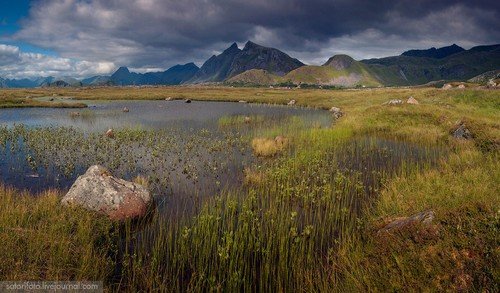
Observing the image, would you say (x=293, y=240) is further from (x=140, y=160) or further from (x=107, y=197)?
(x=140, y=160)

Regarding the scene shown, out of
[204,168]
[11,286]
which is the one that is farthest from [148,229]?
[204,168]

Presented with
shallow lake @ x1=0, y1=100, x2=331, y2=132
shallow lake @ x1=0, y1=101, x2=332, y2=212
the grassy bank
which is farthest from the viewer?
shallow lake @ x1=0, y1=100, x2=331, y2=132

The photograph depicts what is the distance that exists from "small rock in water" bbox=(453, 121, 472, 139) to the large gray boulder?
2496 centimetres

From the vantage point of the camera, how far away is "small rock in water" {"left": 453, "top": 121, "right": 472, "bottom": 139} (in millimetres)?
24250

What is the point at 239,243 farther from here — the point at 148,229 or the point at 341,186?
the point at 341,186

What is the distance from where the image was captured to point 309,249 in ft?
32.1

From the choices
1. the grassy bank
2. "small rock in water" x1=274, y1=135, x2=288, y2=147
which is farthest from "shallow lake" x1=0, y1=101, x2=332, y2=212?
the grassy bank

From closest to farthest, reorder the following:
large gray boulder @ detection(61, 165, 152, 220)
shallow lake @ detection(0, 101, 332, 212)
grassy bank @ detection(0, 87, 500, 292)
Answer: grassy bank @ detection(0, 87, 500, 292) → large gray boulder @ detection(61, 165, 152, 220) → shallow lake @ detection(0, 101, 332, 212)

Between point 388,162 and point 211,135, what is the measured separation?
58.1 ft

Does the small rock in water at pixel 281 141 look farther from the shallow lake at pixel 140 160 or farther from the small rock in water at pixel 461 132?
the small rock in water at pixel 461 132

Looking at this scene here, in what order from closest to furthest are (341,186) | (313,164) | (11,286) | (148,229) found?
(11,286) → (148,229) → (341,186) → (313,164)

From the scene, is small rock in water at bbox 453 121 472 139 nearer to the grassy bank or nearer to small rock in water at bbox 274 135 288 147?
the grassy bank

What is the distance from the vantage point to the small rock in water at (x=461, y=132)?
79.6 ft

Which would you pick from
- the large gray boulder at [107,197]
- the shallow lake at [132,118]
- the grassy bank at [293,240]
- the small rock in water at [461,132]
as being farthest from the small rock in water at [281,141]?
the small rock in water at [461,132]
